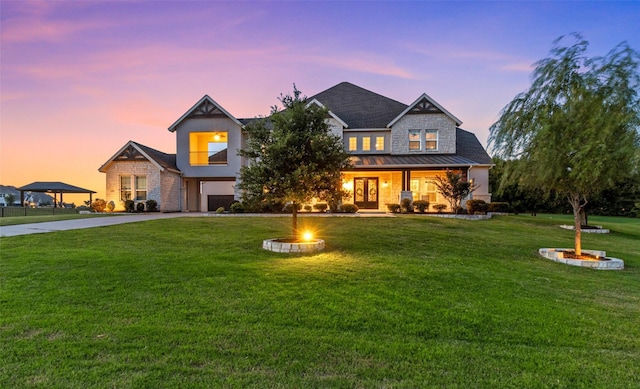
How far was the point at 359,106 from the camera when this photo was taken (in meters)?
25.0

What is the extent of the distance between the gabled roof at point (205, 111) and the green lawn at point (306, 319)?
15.5 metres

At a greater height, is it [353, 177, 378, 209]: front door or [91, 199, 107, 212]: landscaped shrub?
[353, 177, 378, 209]: front door

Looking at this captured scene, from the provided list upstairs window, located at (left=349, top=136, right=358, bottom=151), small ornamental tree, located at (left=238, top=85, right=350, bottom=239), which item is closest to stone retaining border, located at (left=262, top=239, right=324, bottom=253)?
small ornamental tree, located at (left=238, top=85, right=350, bottom=239)

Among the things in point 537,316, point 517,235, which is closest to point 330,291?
point 537,316

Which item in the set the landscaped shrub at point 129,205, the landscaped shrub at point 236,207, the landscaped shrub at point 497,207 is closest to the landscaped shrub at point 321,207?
the landscaped shrub at point 236,207

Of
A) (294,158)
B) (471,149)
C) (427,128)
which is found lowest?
(294,158)

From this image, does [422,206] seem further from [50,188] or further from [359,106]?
[50,188]

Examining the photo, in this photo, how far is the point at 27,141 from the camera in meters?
21.0

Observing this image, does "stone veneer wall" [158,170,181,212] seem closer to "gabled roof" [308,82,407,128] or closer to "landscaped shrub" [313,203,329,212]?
"landscaped shrub" [313,203,329,212]

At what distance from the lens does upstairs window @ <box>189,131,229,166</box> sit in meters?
23.0

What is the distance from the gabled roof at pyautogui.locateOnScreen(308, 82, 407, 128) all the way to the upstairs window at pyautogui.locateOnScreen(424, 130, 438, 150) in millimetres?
2964

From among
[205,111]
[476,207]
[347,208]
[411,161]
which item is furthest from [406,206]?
[205,111]

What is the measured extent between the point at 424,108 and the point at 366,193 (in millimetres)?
7576

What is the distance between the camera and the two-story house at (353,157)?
2134cm
